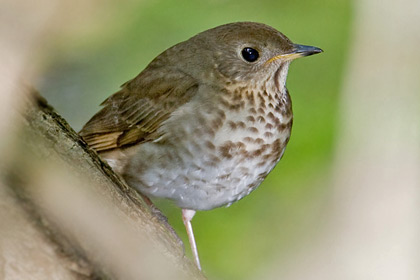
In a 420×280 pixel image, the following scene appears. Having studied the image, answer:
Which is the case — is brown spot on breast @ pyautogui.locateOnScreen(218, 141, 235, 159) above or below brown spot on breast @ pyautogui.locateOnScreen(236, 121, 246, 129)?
below

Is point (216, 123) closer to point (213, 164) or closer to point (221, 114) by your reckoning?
point (221, 114)

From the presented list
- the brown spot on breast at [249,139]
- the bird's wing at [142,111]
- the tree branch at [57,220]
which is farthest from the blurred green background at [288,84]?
the tree branch at [57,220]

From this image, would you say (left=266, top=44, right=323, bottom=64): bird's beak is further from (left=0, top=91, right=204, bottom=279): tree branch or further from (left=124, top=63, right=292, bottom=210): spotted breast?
(left=0, top=91, right=204, bottom=279): tree branch

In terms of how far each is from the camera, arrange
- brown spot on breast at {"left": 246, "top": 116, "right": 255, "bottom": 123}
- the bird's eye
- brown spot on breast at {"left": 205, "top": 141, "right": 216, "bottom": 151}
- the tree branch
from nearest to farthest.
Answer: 1. the tree branch
2. brown spot on breast at {"left": 205, "top": 141, "right": 216, "bottom": 151}
3. brown spot on breast at {"left": 246, "top": 116, "right": 255, "bottom": 123}
4. the bird's eye

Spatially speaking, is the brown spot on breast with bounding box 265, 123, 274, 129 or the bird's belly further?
the brown spot on breast with bounding box 265, 123, 274, 129

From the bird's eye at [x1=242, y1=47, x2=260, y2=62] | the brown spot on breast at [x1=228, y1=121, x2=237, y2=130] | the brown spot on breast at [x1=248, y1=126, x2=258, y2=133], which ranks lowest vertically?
the brown spot on breast at [x1=248, y1=126, x2=258, y2=133]

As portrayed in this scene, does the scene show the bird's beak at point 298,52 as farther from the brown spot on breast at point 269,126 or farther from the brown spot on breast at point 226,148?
the brown spot on breast at point 226,148

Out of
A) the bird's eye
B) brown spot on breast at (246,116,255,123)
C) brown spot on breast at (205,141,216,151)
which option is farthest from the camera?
the bird's eye

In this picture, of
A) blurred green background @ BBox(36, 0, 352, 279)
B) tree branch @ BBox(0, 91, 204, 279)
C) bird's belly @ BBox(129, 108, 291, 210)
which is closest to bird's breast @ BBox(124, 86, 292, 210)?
bird's belly @ BBox(129, 108, 291, 210)
